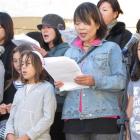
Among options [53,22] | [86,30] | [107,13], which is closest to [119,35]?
[107,13]

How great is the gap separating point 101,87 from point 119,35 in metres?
1.03

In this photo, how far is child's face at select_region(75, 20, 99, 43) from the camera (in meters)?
3.79

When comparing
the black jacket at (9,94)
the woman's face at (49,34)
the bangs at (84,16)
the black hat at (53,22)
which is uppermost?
the bangs at (84,16)

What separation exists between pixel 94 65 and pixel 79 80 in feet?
0.66

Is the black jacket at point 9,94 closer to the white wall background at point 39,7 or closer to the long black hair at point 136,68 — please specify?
the long black hair at point 136,68

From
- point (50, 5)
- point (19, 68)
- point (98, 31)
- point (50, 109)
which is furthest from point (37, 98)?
point (50, 5)

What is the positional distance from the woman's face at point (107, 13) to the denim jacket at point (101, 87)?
94 cm

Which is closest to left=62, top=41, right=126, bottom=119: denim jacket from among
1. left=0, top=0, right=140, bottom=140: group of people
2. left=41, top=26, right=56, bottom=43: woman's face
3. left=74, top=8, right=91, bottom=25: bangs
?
left=0, top=0, right=140, bottom=140: group of people

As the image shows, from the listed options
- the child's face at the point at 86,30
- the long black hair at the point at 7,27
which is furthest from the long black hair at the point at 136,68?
the long black hair at the point at 7,27

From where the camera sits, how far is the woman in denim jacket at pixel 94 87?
369 centimetres

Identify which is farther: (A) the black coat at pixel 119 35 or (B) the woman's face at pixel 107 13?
(B) the woman's face at pixel 107 13

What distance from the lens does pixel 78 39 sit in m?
3.92

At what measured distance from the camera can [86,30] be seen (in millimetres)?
3787

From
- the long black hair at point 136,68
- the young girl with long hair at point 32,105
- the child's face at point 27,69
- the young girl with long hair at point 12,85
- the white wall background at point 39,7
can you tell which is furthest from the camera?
the white wall background at point 39,7
